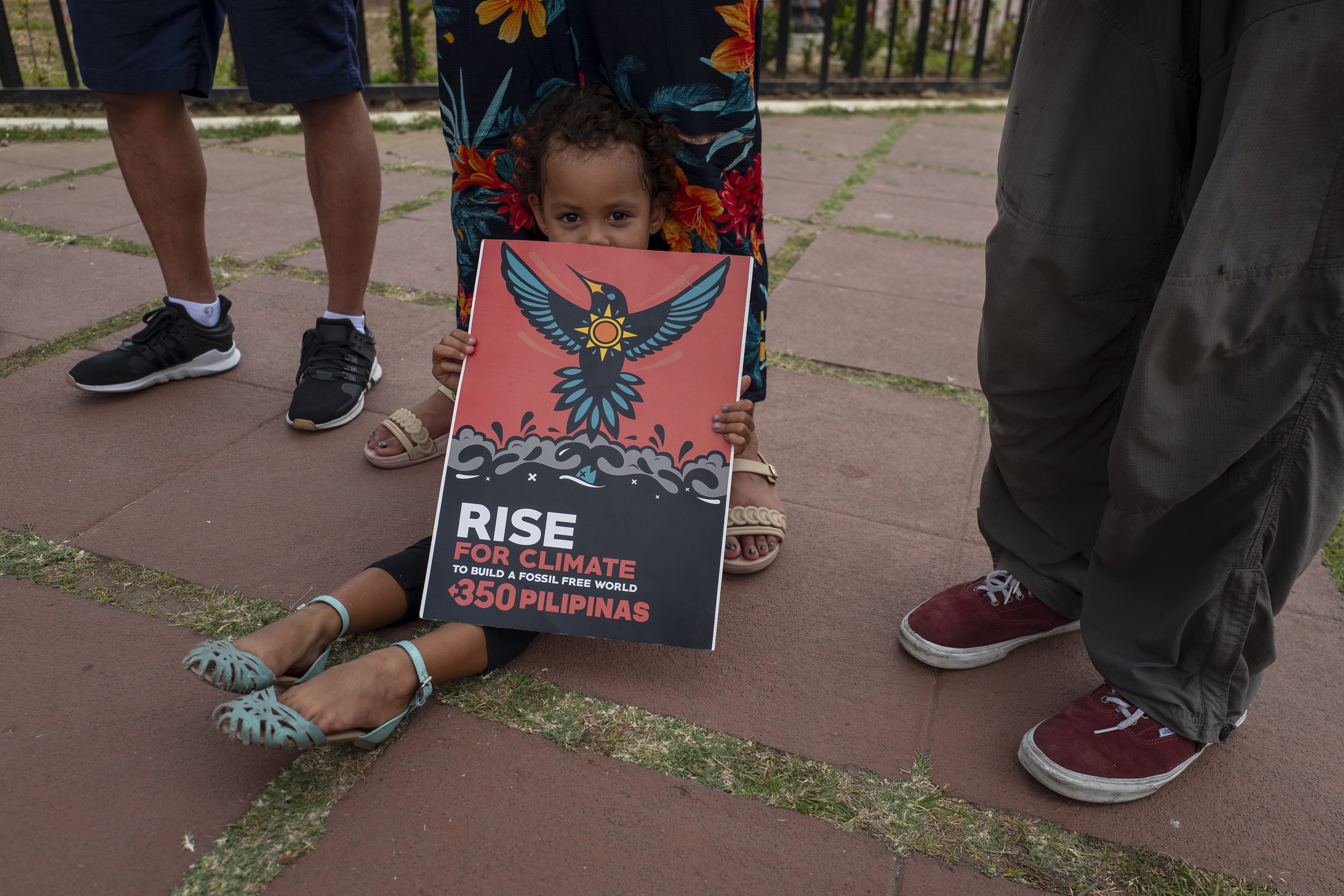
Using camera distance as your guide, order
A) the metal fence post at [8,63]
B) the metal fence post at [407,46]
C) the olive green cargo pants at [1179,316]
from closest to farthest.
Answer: the olive green cargo pants at [1179,316], the metal fence post at [8,63], the metal fence post at [407,46]

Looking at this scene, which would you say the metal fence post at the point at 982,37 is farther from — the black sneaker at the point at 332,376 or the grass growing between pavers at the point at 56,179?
the black sneaker at the point at 332,376

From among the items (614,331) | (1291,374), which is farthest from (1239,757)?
(614,331)

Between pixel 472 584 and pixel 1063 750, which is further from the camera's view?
pixel 472 584

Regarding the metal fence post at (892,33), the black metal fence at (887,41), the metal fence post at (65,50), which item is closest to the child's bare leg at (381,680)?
the metal fence post at (65,50)

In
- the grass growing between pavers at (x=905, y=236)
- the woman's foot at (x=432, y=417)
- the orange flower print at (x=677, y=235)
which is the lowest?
the woman's foot at (x=432, y=417)

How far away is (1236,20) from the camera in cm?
104

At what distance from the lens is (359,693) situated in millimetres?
1141

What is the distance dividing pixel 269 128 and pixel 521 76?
3.54m

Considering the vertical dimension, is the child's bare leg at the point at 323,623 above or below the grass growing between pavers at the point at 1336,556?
above

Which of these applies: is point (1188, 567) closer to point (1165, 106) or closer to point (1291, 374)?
point (1291, 374)

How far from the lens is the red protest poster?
1.34 meters

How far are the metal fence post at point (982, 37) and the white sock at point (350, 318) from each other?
6315mm

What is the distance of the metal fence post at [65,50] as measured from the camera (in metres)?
4.21

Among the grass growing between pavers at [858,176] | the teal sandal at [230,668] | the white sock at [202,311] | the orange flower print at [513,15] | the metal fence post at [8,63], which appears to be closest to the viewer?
the teal sandal at [230,668]
